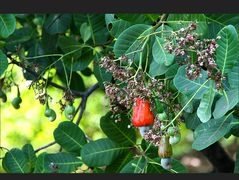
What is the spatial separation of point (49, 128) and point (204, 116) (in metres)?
3.21

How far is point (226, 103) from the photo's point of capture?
1.28 m

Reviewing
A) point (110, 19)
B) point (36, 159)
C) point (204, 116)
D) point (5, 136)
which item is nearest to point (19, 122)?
point (5, 136)

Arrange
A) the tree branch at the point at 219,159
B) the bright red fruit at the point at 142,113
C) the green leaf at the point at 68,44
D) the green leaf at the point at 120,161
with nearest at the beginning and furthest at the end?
the bright red fruit at the point at 142,113 < the green leaf at the point at 120,161 < the green leaf at the point at 68,44 < the tree branch at the point at 219,159

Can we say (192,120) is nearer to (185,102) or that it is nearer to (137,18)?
(185,102)

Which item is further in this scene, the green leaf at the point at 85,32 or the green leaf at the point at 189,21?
the green leaf at the point at 85,32

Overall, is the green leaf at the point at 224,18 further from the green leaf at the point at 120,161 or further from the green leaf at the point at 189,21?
the green leaf at the point at 120,161

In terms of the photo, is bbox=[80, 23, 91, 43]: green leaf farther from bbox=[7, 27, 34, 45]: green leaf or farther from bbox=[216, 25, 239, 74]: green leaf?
bbox=[216, 25, 239, 74]: green leaf

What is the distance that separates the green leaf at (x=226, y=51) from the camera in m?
1.26

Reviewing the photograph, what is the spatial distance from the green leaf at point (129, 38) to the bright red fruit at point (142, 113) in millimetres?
170

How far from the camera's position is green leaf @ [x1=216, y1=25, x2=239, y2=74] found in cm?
126

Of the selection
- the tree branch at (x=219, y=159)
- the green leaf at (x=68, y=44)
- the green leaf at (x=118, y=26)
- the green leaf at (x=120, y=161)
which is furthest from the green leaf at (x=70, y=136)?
the tree branch at (x=219, y=159)

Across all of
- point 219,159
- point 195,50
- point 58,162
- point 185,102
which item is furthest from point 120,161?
point 219,159

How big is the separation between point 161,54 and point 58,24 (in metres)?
0.77

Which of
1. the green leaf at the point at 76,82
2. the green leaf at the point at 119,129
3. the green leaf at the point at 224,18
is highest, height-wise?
the green leaf at the point at 224,18
